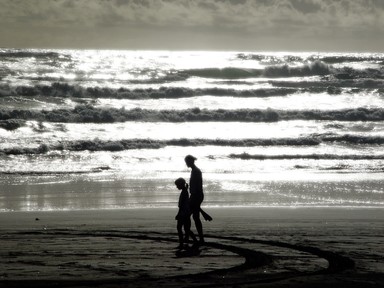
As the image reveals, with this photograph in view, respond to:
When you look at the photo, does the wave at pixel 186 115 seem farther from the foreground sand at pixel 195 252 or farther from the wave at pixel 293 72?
the foreground sand at pixel 195 252

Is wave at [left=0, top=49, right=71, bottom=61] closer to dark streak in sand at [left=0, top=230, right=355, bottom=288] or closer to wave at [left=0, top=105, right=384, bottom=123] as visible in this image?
wave at [left=0, top=105, right=384, bottom=123]

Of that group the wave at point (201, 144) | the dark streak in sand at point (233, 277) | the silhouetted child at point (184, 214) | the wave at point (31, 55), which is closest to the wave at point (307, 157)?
the wave at point (201, 144)

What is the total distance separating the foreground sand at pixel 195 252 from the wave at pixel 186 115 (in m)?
27.6

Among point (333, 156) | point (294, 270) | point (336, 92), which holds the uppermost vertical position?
point (336, 92)

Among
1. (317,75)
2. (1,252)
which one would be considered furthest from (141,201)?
(317,75)

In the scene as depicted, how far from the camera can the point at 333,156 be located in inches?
1388

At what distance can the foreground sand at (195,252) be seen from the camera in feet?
31.6

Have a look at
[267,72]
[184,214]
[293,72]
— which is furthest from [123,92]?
[184,214]

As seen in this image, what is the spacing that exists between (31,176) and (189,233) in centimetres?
1523

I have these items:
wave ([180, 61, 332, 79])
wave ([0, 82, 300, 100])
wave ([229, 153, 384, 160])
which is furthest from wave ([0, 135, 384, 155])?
wave ([180, 61, 332, 79])

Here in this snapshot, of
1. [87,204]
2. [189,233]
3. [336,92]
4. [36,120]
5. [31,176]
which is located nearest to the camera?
[189,233]

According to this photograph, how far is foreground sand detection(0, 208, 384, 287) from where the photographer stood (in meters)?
9.63

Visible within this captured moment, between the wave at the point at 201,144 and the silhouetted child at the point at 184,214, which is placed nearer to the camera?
the silhouetted child at the point at 184,214

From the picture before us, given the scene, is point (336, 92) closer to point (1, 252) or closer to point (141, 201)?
point (141, 201)
